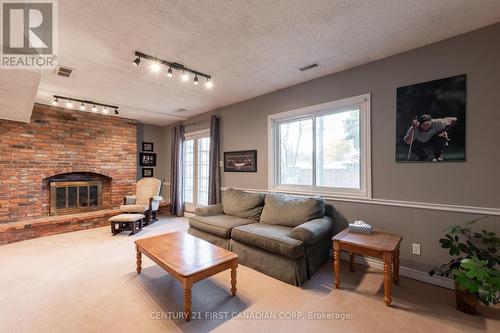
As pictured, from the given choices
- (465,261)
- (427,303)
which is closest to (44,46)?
(465,261)

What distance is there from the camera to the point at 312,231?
2.46 m

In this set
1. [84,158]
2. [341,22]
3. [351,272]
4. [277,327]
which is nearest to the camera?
[277,327]

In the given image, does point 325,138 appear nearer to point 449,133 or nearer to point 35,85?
point 449,133

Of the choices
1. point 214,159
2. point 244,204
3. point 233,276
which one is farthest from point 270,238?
point 214,159

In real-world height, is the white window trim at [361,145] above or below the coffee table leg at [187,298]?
above

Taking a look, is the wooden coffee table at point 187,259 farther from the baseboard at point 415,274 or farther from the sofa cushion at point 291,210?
the baseboard at point 415,274

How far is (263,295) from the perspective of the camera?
7.19ft

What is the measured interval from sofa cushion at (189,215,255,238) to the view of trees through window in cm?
108

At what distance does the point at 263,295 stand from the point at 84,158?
506 cm

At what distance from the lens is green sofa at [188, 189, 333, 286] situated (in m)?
2.41

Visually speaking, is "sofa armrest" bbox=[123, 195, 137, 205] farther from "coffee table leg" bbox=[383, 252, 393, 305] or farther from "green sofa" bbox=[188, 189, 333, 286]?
"coffee table leg" bbox=[383, 252, 393, 305]

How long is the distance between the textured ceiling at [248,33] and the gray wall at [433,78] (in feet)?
0.52

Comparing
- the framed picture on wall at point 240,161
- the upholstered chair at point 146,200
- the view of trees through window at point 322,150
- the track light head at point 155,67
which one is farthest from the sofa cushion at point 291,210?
the upholstered chair at point 146,200

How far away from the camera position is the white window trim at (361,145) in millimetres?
2822
